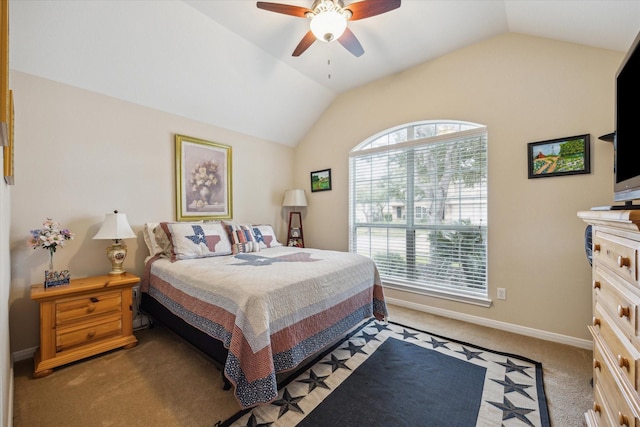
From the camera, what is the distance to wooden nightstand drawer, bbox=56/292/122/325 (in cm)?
203

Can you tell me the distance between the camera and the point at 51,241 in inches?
81.2

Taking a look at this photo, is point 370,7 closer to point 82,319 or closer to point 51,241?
point 51,241

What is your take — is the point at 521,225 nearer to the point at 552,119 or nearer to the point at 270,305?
the point at 552,119

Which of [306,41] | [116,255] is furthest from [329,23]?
[116,255]

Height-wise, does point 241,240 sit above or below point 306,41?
below

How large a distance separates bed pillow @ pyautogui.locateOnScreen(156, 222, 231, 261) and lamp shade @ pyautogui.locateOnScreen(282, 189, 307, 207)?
138cm

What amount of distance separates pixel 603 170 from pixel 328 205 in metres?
2.94

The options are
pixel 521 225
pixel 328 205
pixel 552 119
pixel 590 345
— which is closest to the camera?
pixel 590 345

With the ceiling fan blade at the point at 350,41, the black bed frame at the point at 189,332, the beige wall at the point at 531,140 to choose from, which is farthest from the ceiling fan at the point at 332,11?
the black bed frame at the point at 189,332

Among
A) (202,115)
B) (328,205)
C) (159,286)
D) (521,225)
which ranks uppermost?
(202,115)

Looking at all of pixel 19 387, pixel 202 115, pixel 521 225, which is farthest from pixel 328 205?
pixel 19 387

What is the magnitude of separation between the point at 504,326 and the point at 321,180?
291 cm

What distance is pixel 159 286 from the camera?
2385 millimetres

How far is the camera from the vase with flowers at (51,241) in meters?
2.05
